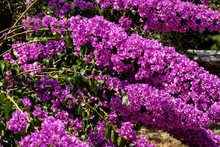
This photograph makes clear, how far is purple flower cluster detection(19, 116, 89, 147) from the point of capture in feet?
4.84

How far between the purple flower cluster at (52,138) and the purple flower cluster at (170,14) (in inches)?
71.0

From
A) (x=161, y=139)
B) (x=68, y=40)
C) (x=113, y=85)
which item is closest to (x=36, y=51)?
(x=68, y=40)

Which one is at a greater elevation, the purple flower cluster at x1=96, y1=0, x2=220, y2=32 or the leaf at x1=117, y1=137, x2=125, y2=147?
the purple flower cluster at x1=96, y1=0, x2=220, y2=32

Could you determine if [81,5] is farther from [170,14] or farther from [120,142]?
[120,142]

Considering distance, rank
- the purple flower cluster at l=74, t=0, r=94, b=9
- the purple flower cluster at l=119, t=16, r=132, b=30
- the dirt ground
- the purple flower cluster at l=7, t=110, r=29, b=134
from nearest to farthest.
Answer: the purple flower cluster at l=7, t=110, r=29, b=134
the purple flower cluster at l=74, t=0, r=94, b=9
the purple flower cluster at l=119, t=16, r=132, b=30
the dirt ground

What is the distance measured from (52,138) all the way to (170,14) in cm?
200

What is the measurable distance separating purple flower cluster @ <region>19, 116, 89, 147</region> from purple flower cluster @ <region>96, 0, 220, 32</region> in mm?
1802

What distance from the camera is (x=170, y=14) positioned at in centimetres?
303

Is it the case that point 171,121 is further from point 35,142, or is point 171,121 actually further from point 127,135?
point 35,142

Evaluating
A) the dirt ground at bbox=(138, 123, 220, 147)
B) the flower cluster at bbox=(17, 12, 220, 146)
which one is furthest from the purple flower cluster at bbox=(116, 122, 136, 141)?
the dirt ground at bbox=(138, 123, 220, 147)

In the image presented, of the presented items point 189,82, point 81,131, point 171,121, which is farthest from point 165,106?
point 81,131

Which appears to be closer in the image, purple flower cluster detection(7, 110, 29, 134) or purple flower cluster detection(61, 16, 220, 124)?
purple flower cluster detection(7, 110, 29, 134)

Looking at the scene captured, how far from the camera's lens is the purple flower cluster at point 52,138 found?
147 cm

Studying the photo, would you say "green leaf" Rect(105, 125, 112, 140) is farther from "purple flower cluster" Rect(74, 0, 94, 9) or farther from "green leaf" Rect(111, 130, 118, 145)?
"purple flower cluster" Rect(74, 0, 94, 9)
